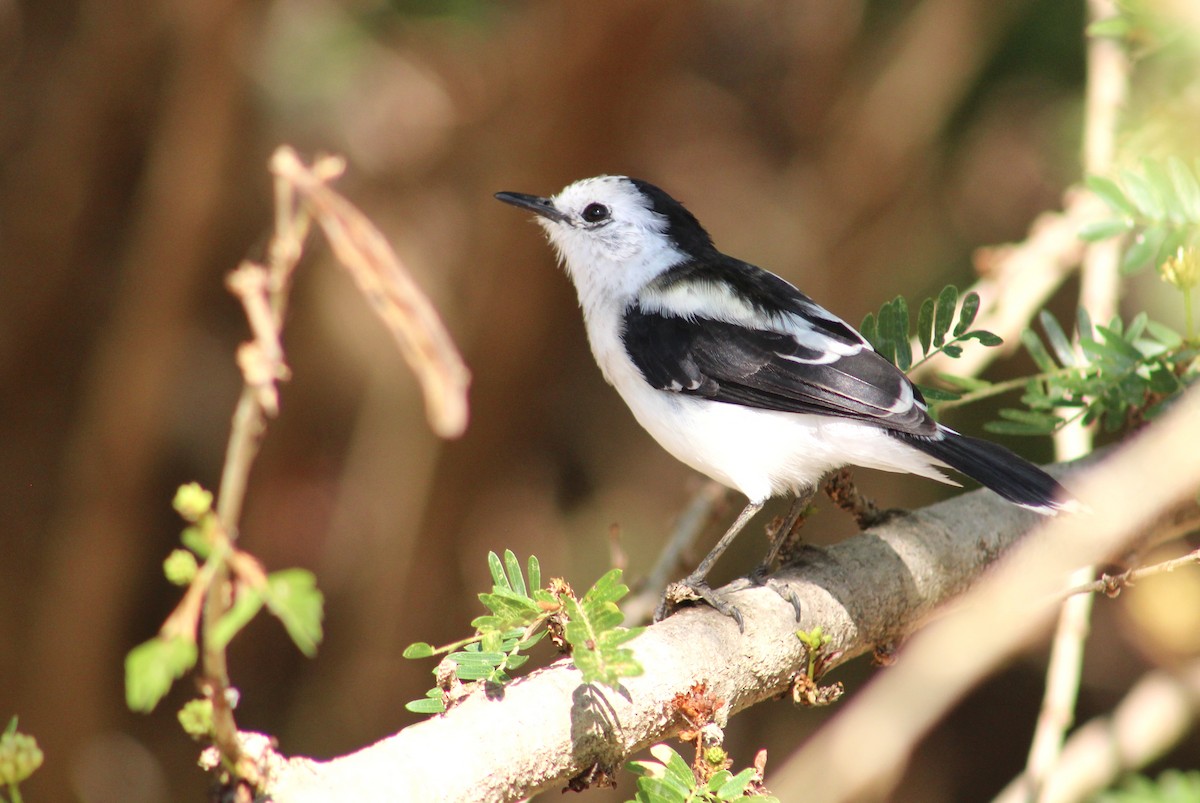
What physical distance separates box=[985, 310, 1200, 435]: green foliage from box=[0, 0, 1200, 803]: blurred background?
2.34 metres

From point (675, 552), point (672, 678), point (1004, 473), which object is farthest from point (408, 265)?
point (672, 678)

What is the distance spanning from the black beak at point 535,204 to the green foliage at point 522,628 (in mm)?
2309

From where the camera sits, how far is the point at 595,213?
4.32 metres

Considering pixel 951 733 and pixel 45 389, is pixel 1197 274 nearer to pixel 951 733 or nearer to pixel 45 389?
pixel 951 733

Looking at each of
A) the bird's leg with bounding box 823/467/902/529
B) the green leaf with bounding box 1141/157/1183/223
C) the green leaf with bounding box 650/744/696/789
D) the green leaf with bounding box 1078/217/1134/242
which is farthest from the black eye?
the green leaf with bounding box 650/744/696/789

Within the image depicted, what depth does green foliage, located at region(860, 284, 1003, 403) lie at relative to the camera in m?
2.91

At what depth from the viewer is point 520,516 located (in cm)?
617

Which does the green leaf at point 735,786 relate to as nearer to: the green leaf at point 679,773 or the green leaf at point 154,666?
the green leaf at point 679,773

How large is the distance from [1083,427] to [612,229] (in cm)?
188

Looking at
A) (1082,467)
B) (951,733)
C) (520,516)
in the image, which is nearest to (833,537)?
(951,733)

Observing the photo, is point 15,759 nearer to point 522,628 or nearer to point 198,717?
point 198,717

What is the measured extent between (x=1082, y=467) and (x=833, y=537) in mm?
3333

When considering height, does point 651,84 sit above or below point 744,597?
above

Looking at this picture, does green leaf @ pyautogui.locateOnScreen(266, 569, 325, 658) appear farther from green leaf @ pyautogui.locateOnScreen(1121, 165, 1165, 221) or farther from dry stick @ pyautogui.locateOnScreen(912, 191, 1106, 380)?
dry stick @ pyautogui.locateOnScreen(912, 191, 1106, 380)
